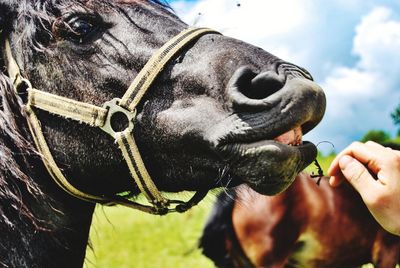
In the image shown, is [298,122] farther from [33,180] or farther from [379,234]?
[379,234]

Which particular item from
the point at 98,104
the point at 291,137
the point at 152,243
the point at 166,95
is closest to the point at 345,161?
the point at 291,137

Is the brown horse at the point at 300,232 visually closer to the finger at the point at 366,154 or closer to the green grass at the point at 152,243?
the green grass at the point at 152,243

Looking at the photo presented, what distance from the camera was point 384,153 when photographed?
2025mm

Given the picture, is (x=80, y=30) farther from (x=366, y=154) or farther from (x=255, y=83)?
(x=366, y=154)

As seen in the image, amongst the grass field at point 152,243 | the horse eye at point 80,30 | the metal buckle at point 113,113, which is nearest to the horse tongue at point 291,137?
the metal buckle at point 113,113

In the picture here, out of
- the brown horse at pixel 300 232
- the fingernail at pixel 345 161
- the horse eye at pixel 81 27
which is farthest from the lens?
the brown horse at pixel 300 232

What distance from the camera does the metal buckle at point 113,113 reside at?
214 cm

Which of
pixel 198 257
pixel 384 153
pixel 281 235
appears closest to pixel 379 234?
pixel 281 235

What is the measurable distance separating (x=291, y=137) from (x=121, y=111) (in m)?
0.67

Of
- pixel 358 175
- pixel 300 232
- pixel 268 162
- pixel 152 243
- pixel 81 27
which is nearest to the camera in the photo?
pixel 268 162

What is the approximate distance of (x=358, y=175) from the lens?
2.01 meters

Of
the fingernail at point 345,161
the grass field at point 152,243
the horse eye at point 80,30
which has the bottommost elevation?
the fingernail at point 345,161

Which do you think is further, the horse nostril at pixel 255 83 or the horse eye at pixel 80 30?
the horse eye at pixel 80 30

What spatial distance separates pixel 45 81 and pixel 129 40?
14.9 inches
